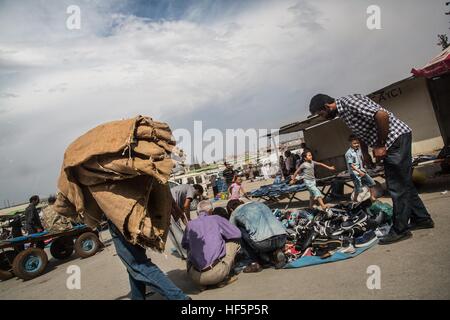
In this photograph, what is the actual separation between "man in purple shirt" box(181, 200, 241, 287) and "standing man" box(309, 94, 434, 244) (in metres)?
2.05

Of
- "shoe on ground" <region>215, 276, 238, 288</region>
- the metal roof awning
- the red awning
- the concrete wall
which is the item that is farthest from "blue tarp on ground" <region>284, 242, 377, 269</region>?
the metal roof awning

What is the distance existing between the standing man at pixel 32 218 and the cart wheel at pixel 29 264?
2074 millimetres

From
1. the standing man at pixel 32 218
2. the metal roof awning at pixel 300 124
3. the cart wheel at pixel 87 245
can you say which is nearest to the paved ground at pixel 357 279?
the cart wheel at pixel 87 245

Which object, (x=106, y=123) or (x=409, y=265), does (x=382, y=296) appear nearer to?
(x=409, y=265)

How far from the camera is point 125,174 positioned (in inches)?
112

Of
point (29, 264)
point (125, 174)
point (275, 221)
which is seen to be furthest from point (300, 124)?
point (125, 174)

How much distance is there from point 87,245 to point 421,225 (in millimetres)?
9116

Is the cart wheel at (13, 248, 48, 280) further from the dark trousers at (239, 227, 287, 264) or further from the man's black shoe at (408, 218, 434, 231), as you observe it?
the man's black shoe at (408, 218, 434, 231)

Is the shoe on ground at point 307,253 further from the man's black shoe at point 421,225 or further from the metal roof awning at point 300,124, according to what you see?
the metal roof awning at point 300,124

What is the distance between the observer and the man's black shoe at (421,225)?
161 inches

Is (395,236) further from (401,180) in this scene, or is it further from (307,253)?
(307,253)

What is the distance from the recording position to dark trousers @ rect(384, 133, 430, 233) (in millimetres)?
3836

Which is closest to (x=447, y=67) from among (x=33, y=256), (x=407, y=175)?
(x=407, y=175)

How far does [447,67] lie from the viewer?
7.86 meters
